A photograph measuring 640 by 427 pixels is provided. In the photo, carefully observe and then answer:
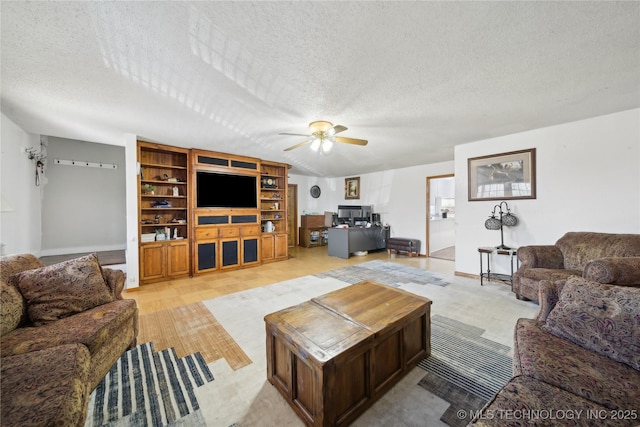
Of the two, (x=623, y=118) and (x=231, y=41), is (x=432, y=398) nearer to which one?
(x=231, y=41)

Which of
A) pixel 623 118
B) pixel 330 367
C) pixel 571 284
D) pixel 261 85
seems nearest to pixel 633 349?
pixel 571 284

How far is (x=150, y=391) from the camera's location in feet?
5.15

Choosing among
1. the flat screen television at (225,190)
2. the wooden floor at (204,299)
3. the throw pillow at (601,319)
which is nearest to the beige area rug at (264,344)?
the wooden floor at (204,299)

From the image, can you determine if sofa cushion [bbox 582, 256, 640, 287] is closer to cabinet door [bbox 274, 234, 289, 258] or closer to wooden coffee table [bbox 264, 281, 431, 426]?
wooden coffee table [bbox 264, 281, 431, 426]

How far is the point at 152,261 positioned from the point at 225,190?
178 cm

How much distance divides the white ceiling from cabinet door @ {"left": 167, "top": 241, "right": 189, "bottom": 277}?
6.88 feet

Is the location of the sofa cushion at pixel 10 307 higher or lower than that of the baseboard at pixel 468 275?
higher

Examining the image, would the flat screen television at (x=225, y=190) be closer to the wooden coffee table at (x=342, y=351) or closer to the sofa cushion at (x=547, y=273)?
the wooden coffee table at (x=342, y=351)

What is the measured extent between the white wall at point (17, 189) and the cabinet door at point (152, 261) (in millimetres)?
1427

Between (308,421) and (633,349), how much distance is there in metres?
1.67

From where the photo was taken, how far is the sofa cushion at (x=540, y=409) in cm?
84

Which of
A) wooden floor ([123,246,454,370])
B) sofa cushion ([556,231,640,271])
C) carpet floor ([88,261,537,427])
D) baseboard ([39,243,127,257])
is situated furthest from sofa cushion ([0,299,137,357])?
baseboard ([39,243,127,257])

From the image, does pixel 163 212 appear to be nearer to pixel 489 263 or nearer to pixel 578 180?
pixel 489 263

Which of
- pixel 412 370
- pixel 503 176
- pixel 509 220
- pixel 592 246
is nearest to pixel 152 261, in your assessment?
pixel 412 370
